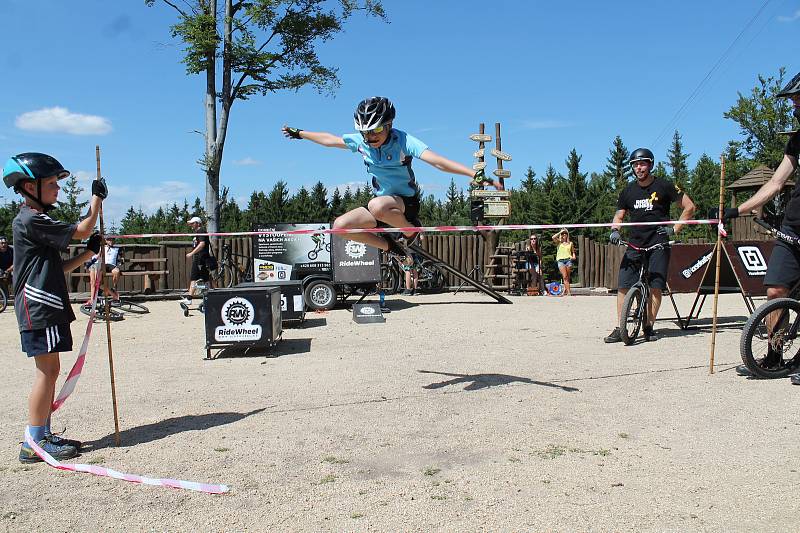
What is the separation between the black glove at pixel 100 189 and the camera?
4.61 meters

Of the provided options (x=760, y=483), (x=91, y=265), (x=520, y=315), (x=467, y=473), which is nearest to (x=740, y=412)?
(x=760, y=483)

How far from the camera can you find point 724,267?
9.50 m

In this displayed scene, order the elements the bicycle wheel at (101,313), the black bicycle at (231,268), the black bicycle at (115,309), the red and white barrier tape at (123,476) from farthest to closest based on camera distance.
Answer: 1. the black bicycle at (231,268)
2. the black bicycle at (115,309)
3. the bicycle wheel at (101,313)
4. the red and white barrier tape at (123,476)

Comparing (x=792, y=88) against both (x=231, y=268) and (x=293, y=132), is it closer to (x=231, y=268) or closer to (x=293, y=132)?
(x=293, y=132)

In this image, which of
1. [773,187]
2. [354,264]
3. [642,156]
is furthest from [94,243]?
[354,264]

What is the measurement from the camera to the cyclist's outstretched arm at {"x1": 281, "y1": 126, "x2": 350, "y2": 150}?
6.17 m

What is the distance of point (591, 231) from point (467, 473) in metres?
42.0

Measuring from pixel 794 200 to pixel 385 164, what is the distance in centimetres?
373

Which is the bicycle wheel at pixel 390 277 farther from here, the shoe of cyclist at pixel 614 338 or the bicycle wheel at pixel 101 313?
the shoe of cyclist at pixel 614 338

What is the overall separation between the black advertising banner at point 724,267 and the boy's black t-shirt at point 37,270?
8125 mm

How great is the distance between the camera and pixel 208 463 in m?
4.10

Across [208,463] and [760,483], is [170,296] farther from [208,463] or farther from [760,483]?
[760,483]

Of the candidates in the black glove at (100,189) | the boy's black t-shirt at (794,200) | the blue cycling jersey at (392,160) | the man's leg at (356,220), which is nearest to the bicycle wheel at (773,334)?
the boy's black t-shirt at (794,200)

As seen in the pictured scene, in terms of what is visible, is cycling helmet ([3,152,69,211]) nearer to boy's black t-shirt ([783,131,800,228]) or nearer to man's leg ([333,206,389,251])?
man's leg ([333,206,389,251])
